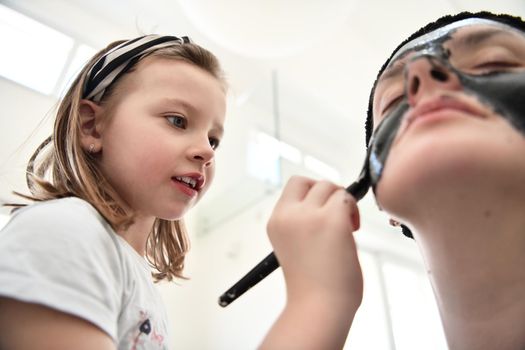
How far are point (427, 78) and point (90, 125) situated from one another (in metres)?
0.57

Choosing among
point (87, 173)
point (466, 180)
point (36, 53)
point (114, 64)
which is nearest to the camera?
point (466, 180)

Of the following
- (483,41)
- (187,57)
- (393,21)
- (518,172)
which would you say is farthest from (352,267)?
(393,21)

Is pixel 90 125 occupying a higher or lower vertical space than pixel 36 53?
higher

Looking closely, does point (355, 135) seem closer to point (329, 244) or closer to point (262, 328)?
point (262, 328)

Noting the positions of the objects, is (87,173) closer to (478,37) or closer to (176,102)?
(176,102)

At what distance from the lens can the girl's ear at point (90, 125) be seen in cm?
64

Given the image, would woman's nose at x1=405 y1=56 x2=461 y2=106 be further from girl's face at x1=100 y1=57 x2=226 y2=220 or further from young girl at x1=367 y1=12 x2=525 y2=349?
girl's face at x1=100 y1=57 x2=226 y2=220

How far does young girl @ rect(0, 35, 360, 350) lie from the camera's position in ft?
1.15

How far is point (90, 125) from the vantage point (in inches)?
26.4

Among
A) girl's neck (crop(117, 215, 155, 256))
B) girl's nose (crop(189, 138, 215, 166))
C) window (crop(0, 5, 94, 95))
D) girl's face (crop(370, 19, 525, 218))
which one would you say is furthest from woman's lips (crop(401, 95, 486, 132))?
window (crop(0, 5, 94, 95))

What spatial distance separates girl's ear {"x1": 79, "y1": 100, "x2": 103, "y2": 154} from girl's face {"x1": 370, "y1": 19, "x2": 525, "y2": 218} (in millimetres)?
474

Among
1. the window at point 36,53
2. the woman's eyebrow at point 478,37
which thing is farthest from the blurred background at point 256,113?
the woman's eyebrow at point 478,37

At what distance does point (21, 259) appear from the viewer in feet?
1.21

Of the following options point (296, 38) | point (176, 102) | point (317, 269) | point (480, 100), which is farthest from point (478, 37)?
point (296, 38)
